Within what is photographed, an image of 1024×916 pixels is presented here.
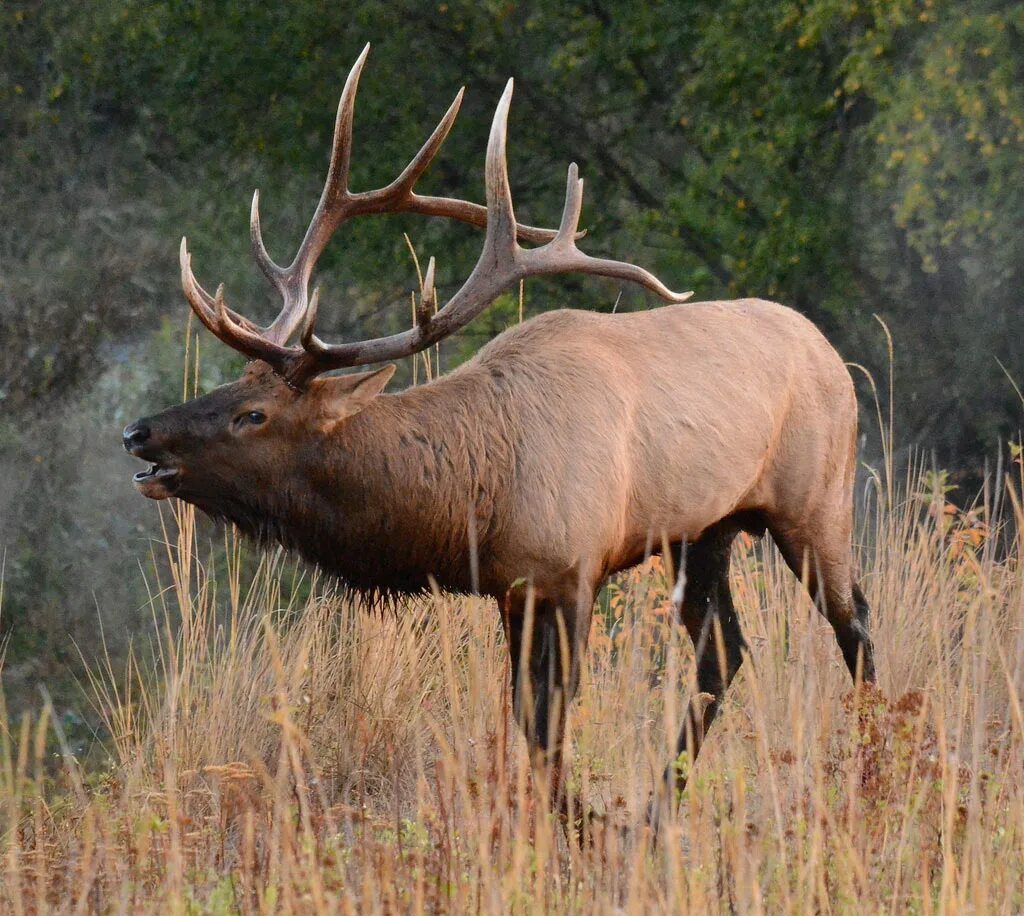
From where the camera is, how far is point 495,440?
184 inches

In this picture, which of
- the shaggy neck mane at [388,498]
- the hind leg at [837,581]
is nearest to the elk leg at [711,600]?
the hind leg at [837,581]

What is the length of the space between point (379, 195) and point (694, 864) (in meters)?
2.58

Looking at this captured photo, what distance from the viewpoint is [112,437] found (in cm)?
1398

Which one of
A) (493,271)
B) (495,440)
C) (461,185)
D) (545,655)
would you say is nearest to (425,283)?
(493,271)

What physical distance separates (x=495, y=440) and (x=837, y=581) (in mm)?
1396

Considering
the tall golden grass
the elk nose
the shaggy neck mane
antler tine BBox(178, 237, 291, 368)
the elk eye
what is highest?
antler tine BBox(178, 237, 291, 368)

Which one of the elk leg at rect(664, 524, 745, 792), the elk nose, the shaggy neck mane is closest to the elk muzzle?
the elk nose

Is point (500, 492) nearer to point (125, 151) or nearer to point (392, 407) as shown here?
point (392, 407)

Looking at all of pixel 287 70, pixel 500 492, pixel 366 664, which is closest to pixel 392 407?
pixel 500 492

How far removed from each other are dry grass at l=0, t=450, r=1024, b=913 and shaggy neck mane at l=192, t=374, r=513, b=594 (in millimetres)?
252

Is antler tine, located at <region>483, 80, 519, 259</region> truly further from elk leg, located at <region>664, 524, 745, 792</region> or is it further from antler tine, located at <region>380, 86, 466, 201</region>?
elk leg, located at <region>664, 524, 745, 792</region>

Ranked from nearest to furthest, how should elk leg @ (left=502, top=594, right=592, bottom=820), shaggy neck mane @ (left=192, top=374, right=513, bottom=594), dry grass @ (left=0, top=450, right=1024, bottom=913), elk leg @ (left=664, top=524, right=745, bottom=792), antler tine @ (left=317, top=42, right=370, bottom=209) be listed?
dry grass @ (left=0, top=450, right=1024, bottom=913)
elk leg @ (left=502, top=594, right=592, bottom=820)
shaggy neck mane @ (left=192, top=374, right=513, bottom=594)
antler tine @ (left=317, top=42, right=370, bottom=209)
elk leg @ (left=664, top=524, right=745, bottom=792)

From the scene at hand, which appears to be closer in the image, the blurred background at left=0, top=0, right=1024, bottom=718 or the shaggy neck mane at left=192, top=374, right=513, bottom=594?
the shaggy neck mane at left=192, top=374, right=513, bottom=594

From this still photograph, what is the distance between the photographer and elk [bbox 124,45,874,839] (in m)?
4.55
